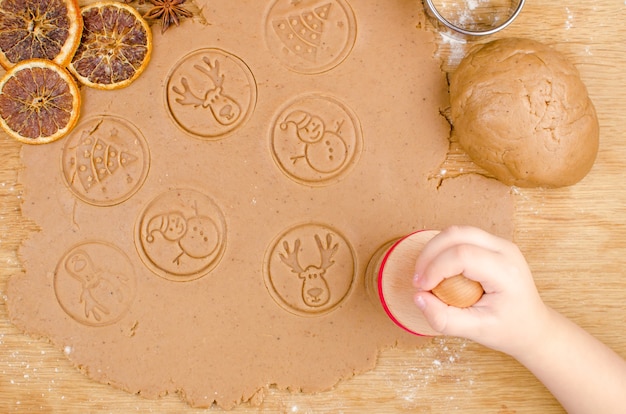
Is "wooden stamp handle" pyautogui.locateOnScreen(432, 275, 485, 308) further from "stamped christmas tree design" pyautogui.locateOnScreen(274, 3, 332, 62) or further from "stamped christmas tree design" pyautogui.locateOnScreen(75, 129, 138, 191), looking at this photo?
"stamped christmas tree design" pyautogui.locateOnScreen(75, 129, 138, 191)

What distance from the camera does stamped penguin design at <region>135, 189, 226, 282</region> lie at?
74.7 inches

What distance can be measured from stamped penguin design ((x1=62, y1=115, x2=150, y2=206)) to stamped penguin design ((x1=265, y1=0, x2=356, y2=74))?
0.56 m

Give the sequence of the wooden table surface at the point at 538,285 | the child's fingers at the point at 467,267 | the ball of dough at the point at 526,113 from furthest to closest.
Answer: the wooden table surface at the point at 538,285 → the ball of dough at the point at 526,113 → the child's fingers at the point at 467,267

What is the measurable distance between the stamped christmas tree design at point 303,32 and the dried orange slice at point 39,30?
2.16 feet

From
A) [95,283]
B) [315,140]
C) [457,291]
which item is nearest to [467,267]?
[457,291]

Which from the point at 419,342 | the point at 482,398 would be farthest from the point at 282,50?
the point at 482,398

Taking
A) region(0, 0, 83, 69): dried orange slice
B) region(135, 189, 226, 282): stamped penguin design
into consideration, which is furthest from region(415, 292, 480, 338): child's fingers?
region(0, 0, 83, 69): dried orange slice

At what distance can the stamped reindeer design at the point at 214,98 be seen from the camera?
1.93 metres

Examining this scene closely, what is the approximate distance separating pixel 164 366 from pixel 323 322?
530 millimetres

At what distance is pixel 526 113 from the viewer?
1.79m

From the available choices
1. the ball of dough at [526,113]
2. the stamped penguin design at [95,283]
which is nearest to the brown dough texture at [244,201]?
the stamped penguin design at [95,283]

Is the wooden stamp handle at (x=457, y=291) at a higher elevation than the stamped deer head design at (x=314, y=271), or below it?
higher

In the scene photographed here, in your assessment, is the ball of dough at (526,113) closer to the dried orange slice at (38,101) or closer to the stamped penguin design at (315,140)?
the stamped penguin design at (315,140)

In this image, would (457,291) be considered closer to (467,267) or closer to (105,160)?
(467,267)
